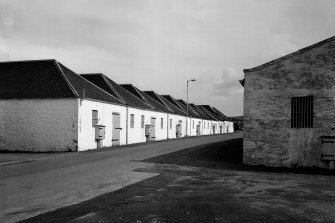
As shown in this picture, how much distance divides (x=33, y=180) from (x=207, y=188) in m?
5.94

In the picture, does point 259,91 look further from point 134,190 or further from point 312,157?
point 134,190

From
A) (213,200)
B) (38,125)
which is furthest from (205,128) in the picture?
(213,200)

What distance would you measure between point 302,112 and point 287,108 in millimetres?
695

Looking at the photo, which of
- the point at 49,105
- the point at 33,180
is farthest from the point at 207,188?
the point at 49,105

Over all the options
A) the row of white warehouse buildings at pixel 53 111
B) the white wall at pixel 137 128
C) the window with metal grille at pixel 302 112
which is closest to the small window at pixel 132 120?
the white wall at pixel 137 128

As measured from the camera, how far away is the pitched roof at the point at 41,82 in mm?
22562

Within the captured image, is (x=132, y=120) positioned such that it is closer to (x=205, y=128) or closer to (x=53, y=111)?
(x=53, y=111)

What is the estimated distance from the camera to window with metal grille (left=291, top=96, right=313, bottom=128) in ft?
50.8

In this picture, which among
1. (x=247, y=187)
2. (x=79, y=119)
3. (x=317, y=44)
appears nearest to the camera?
(x=247, y=187)

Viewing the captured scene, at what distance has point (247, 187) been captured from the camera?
413 inches

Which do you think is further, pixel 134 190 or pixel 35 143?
pixel 35 143

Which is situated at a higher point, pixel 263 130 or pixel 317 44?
pixel 317 44

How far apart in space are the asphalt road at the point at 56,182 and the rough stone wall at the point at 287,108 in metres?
5.77

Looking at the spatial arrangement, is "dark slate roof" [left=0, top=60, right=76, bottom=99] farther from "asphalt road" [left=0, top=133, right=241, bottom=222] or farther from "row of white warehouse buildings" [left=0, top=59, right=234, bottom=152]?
"asphalt road" [left=0, top=133, right=241, bottom=222]
